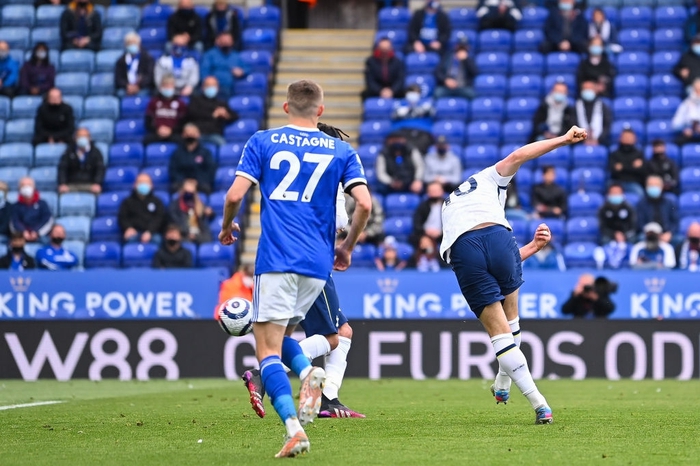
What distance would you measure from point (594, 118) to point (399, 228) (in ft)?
13.0

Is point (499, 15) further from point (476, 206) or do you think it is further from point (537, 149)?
point (537, 149)

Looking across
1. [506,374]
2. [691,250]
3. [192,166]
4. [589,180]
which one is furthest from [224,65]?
[506,374]

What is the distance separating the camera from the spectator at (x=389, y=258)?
1905 centimetres

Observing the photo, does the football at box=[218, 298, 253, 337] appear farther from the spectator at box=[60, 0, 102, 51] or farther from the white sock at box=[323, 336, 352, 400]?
the spectator at box=[60, 0, 102, 51]

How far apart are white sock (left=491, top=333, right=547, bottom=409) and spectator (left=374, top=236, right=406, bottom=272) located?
33.0 feet

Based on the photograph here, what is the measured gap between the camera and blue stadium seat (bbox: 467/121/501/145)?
71.4 feet

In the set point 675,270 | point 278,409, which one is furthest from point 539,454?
point 675,270

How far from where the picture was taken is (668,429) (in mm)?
8719

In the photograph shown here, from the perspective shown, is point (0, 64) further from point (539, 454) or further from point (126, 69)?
point (539, 454)

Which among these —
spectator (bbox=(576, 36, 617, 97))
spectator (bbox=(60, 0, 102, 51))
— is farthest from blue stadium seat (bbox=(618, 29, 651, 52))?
spectator (bbox=(60, 0, 102, 51))

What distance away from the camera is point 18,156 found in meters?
22.3

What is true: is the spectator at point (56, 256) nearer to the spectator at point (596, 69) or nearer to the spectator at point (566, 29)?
the spectator at point (596, 69)

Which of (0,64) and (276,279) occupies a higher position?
(0,64)

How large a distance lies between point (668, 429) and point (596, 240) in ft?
36.9
